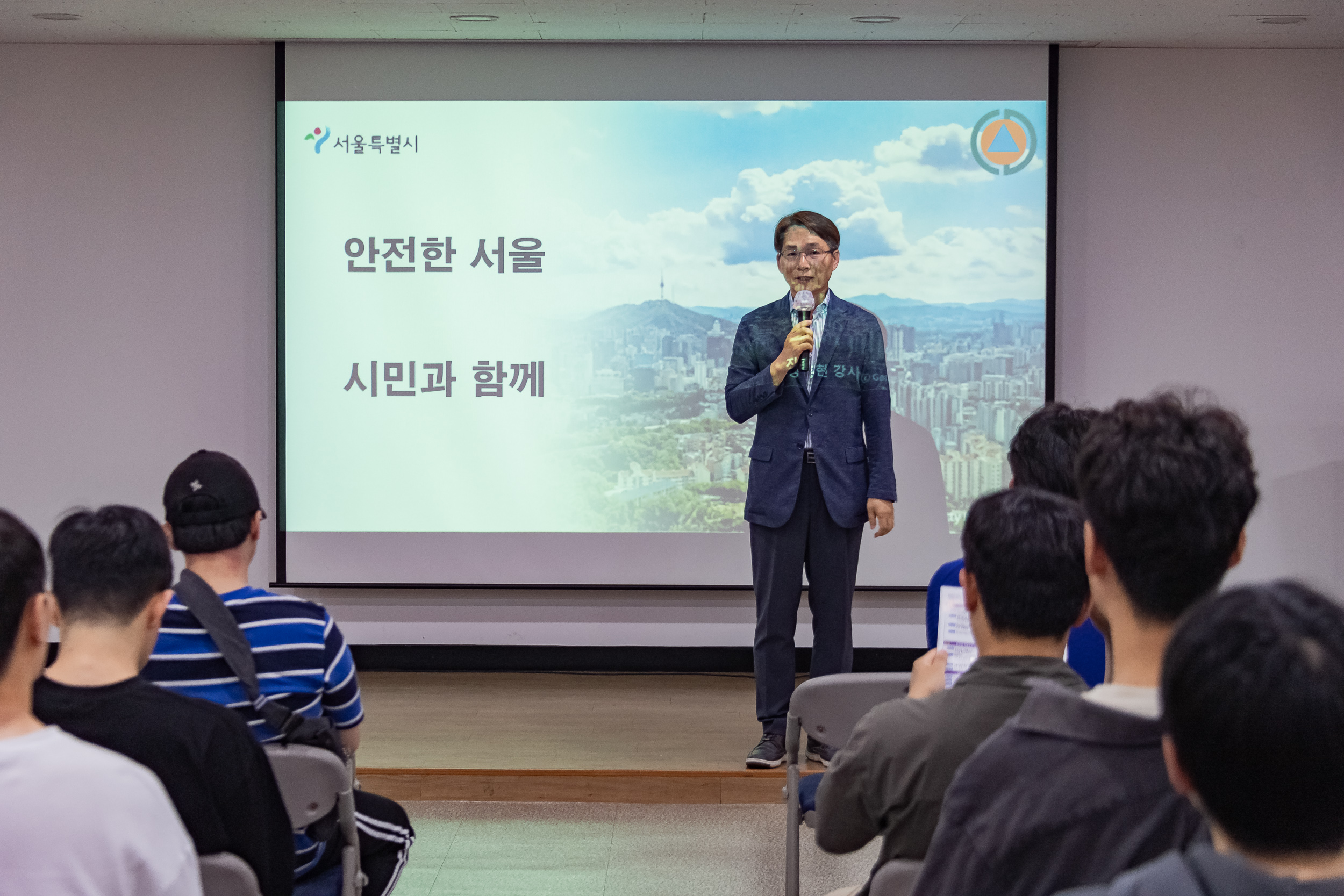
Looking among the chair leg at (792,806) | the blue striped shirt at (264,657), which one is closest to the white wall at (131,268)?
the blue striped shirt at (264,657)

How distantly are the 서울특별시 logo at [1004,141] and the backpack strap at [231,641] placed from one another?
3.63 meters

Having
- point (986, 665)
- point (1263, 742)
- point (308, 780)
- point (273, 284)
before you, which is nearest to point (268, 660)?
point (308, 780)

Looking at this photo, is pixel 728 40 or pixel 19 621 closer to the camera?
pixel 19 621

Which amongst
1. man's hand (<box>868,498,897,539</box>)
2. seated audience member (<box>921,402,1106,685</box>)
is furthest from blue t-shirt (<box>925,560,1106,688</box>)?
man's hand (<box>868,498,897,539</box>)

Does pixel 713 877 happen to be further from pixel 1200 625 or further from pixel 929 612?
pixel 1200 625

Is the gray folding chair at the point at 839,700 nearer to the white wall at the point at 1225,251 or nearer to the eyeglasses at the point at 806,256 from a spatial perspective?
the eyeglasses at the point at 806,256

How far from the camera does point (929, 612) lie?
2.18m

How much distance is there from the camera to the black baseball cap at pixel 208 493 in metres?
1.92

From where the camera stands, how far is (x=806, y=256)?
3402 mm

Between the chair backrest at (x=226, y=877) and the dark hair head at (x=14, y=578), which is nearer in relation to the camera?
the dark hair head at (x=14, y=578)

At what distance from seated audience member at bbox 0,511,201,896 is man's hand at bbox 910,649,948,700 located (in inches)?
36.2

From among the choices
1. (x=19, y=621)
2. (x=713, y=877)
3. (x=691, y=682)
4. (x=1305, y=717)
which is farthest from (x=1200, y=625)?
(x=691, y=682)

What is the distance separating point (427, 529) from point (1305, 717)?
4.12 metres

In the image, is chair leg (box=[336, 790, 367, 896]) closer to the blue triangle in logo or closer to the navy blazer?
the navy blazer
